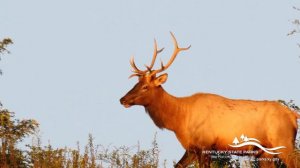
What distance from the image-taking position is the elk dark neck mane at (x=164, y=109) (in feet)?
53.9

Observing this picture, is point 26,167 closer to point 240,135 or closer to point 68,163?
point 240,135

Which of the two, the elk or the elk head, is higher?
the elk head

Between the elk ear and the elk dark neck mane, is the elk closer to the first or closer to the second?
the elk dark neck mane

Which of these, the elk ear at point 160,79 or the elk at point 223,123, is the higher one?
the elk ear at point 160,79

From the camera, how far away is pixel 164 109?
1678 centimetres

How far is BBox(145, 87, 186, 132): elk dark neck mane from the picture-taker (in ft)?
53.9

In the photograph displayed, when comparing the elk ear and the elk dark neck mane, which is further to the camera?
the elk ear

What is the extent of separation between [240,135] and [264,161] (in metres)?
0.75

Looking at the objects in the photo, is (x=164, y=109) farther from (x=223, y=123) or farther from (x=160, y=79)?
(x=223, y=123)

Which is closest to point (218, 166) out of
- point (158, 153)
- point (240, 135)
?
point (240, 135)

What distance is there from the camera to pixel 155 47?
18.0m

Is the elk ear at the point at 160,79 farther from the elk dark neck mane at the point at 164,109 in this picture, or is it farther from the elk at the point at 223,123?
the elk at the point at 223,123

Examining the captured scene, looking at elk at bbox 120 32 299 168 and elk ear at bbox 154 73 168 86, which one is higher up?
elk ear at bbox 154 73 168 86

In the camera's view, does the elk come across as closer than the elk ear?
Yes
